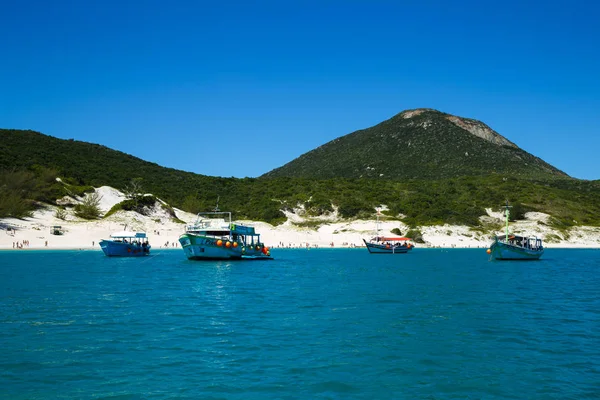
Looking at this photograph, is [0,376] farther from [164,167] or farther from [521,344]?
[164,167]

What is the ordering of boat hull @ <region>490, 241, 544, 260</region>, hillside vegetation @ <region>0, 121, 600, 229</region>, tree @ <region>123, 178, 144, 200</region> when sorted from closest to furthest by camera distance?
boat hull @ <region>490, 241, 544, 260</region> → tree @ <region>123, 178, 144, 200</region> → hillside vegetation @ <region>0, 121, 600, 229</region>

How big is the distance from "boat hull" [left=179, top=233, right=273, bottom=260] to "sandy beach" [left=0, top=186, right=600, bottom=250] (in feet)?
90.4

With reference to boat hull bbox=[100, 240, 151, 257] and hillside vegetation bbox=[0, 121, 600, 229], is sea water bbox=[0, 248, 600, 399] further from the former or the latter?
hillside vegetation bbox=[0, 121, 600, 229]

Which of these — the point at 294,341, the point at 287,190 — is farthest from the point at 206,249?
the point at 287,190

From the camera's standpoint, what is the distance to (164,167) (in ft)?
517

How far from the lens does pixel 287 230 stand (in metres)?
106

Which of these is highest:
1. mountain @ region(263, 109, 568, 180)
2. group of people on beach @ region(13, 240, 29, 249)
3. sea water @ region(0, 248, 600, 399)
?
mountain @ region(263, 109, 568, 180)

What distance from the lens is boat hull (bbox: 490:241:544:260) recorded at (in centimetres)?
7212

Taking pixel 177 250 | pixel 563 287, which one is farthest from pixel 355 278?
pixel 177 250

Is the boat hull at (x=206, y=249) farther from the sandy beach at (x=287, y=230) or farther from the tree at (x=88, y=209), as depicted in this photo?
the tree at (x=88, y=209)

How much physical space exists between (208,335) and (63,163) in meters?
115

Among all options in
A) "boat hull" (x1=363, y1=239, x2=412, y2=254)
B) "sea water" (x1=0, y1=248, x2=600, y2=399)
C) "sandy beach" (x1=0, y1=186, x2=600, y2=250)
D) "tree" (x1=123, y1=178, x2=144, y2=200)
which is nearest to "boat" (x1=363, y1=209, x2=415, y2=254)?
"boat hull" (x1=363, y1=239, x2=412, y2=254)

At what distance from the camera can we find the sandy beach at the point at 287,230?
273ft

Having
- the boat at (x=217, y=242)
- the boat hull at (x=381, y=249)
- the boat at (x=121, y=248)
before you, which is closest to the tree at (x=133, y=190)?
the boat at (x=121, y=248)
